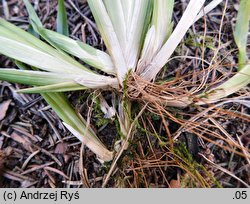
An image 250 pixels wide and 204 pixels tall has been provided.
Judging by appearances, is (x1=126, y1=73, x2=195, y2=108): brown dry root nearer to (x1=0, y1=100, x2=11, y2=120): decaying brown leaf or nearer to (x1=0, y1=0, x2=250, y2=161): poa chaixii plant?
(x1=0, y1=0, x2=250, y2=161): poa chaixii plant

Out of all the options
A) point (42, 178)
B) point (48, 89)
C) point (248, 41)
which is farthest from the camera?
point (248, 41)

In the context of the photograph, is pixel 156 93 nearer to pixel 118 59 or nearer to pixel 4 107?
pixel 118 59

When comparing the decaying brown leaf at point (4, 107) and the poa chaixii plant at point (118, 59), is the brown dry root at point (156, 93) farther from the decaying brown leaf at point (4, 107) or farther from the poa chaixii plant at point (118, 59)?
the decaying brown leaf at point (4, 107)

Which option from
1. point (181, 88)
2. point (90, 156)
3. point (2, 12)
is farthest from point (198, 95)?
point (2, 12)

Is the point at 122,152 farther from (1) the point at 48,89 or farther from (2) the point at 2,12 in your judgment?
(2) the point at 2,12

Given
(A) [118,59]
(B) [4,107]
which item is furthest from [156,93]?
(B) [4,107]

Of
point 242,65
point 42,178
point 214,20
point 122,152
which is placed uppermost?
point 214,20

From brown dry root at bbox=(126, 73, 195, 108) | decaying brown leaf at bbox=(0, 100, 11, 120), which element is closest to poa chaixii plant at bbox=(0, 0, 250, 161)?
brown dry root at bbox=(126, 73, 195, 108)
